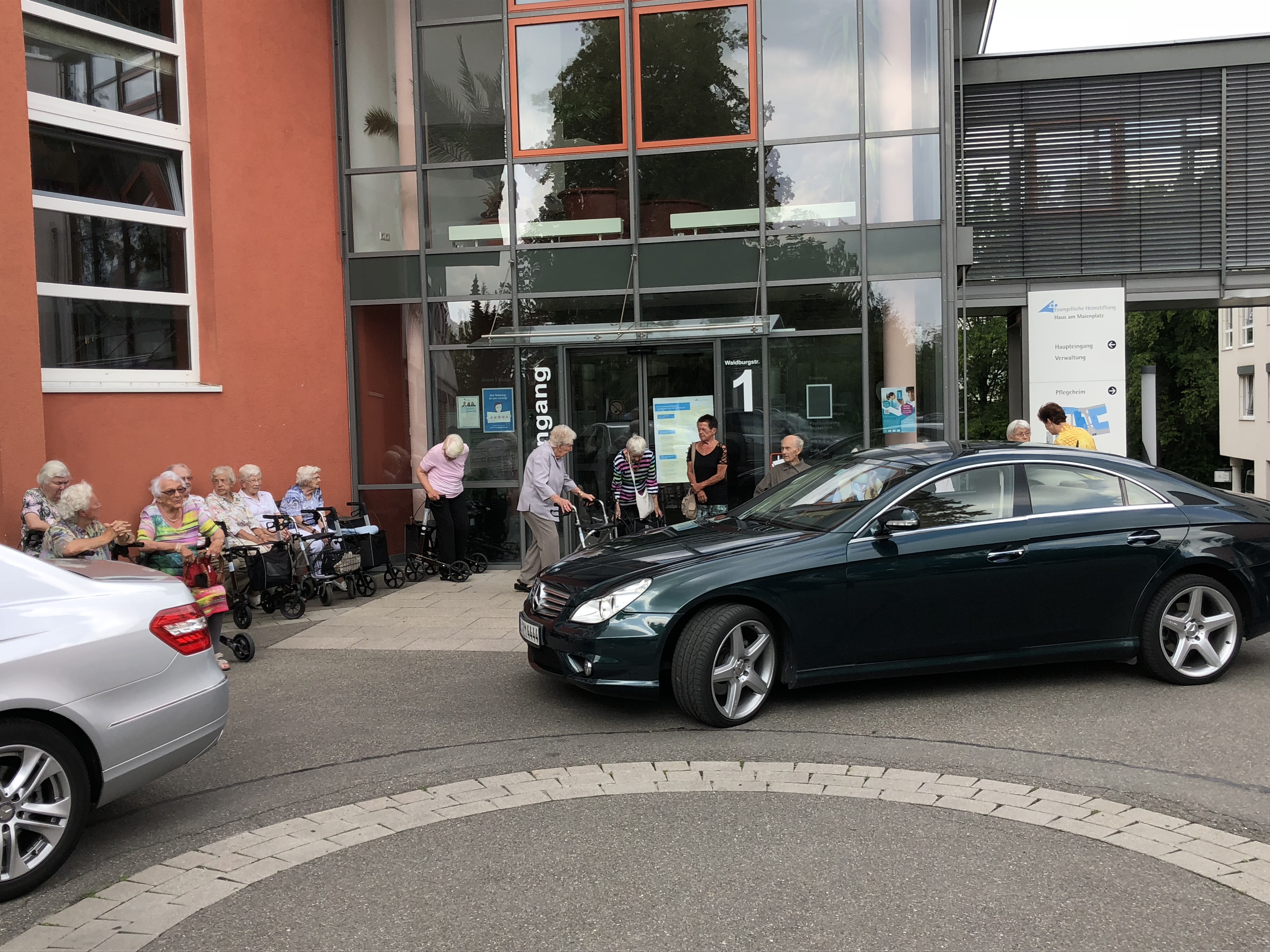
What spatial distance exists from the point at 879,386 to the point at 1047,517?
6074mm

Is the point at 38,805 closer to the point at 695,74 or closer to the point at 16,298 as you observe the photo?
the point at 16,298

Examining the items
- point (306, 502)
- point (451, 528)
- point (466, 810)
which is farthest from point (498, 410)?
point (466, 810)

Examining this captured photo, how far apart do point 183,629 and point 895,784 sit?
3.18 metres

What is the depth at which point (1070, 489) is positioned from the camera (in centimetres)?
650

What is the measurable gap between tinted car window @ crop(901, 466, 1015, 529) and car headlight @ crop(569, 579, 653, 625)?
1.67 metres

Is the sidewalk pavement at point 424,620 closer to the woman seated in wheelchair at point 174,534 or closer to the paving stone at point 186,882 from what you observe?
the woman seated in wheelchair at point 174,534

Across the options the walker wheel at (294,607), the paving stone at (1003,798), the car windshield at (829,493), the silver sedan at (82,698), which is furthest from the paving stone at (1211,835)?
the walker wheel at (294,607)

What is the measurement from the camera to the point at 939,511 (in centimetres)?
630

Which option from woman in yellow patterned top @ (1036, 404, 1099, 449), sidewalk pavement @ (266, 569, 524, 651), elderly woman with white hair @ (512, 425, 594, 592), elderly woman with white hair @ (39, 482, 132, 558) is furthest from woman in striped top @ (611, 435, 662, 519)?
elderly woman with white hair @ (39, 482, 132, 558)

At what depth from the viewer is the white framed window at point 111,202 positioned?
1006 centimetres

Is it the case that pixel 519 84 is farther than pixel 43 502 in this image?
Yes

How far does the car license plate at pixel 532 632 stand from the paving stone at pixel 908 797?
2.19 meters

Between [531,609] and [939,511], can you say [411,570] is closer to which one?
[531,609]

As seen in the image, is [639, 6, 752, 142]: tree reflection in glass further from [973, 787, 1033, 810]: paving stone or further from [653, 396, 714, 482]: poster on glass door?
[973, 787, 1033, 810]: paving stone
